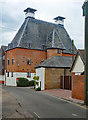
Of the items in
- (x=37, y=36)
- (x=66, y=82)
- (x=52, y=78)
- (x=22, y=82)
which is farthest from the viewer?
(x=37, y=36)

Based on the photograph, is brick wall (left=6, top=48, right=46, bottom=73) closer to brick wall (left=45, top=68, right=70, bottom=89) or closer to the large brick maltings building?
the large brick maltings building

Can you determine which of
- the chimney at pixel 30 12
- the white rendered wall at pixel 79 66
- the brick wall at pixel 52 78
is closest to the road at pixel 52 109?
the white rendered wall at pixel 79 66

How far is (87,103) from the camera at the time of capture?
14.6 meters

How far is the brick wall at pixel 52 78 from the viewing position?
28033 mm

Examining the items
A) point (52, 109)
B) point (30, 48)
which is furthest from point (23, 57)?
point (52, 109)

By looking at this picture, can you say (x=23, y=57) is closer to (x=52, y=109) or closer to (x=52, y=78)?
(x=52, y=78)

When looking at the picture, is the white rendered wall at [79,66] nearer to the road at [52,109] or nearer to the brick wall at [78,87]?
the brick wall at [78,87]

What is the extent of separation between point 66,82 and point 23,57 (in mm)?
16132

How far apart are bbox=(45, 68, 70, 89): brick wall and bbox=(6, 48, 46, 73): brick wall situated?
13297 millimetres

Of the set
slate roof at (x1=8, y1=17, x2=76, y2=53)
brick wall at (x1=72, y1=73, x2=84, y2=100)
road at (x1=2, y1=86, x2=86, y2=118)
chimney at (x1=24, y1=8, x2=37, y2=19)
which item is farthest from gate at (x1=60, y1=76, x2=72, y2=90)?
chimney at (x1=24, y1=8, x2=37, y2=19)

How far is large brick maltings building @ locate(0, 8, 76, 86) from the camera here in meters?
40.4

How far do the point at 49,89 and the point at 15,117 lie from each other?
57.3 ft

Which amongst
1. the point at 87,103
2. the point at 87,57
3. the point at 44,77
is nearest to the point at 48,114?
the point at 87,103

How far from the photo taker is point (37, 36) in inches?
1756
